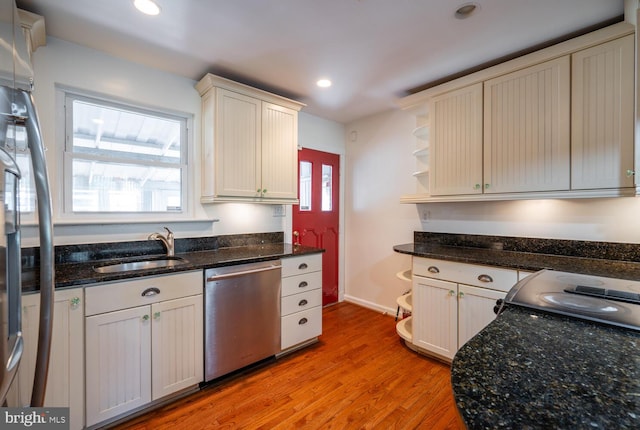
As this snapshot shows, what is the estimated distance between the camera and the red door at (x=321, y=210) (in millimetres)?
3506

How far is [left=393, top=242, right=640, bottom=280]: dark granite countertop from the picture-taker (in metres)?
1.75

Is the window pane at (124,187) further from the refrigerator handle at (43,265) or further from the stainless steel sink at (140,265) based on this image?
the refrigerator handle at (43,265)

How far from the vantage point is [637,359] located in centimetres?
71

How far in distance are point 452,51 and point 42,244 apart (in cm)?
255

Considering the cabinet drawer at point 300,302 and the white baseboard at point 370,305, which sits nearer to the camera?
the cabinet drawer at point 300,302

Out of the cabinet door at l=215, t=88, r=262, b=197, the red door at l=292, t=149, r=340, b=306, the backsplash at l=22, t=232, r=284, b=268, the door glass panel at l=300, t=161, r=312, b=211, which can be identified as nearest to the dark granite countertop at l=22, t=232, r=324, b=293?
the backsplash at l=22, t=232, r=284, b=268

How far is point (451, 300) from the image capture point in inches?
89.4

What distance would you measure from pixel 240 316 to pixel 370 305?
198 cm

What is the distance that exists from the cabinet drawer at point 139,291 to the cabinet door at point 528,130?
2382mm

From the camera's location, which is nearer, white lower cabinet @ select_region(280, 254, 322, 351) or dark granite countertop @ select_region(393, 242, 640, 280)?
dark granite countertop @ select_region(393, 242, 640, 280)

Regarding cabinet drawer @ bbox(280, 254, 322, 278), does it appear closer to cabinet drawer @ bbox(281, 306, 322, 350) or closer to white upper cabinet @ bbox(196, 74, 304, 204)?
cabinet drawer @ bbox(281, 306, 322, 350)

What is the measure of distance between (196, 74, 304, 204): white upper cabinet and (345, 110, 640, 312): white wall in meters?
1.16

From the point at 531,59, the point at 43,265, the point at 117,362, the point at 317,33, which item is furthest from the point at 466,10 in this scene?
the point at 117,362

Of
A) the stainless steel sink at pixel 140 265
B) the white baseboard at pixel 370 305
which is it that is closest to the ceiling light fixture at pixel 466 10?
the stainless steel sink at pixel 140 265
